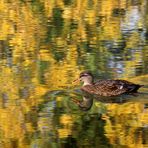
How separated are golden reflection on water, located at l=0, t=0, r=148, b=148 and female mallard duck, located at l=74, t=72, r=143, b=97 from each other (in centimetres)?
27

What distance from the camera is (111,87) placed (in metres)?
11.6

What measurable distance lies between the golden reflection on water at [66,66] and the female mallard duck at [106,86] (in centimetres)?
27

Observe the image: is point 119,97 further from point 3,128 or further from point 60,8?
point 60,8

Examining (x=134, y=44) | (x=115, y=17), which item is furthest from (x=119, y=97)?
(x=115, y=17)

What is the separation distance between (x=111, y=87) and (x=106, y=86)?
4.8 inches

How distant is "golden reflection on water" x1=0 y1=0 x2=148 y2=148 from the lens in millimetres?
9531

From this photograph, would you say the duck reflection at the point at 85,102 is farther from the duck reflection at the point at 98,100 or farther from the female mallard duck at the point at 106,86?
the female mallard duck at the point at 106,86

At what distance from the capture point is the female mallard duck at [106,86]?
11398 millimetres

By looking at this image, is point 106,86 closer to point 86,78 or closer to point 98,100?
point 98,100

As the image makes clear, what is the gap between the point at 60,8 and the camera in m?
21.2

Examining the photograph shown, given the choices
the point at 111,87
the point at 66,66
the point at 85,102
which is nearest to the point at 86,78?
the point at 111,87

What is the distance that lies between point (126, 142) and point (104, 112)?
1358 mm

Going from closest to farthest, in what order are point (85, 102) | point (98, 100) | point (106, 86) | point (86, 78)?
1. point (85, 102)
2. point (98, 100)
3. point (106, 86)
4. point (86, 78)

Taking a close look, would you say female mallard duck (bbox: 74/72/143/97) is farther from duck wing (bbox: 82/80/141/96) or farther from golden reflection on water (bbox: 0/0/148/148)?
golden reflection on water (bbox: 0/0/148/148)
